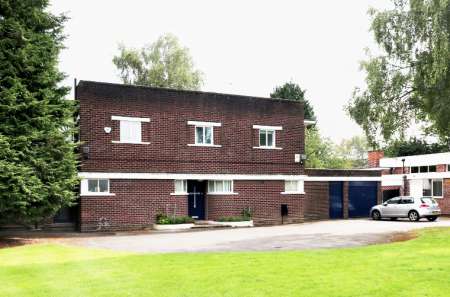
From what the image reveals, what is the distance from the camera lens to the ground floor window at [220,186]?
3034cm

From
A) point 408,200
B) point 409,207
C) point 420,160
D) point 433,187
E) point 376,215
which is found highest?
point 420,160

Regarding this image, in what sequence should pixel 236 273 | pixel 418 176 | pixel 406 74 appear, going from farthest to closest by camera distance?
pixel 418 176 < pixel 406 74 < pixel 236 273

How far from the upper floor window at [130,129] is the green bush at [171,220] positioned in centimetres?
381

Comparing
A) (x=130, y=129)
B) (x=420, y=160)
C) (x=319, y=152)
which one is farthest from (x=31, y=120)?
(x=319, y=152)

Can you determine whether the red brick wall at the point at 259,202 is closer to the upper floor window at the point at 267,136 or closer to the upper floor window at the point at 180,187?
the upper floor window at the point at 180,187

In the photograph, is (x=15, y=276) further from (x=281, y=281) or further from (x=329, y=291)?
(x=329, y=291)

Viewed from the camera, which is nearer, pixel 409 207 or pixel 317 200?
pixel 409 207

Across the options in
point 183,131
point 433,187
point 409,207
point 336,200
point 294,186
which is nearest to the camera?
point 183,131

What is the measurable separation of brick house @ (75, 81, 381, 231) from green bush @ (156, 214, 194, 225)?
309 millimetres

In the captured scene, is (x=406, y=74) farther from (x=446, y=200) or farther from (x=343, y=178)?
(x=446, y=200)

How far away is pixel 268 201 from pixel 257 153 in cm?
272

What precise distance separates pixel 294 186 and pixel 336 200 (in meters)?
5.91

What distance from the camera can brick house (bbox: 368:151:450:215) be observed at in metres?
41.9

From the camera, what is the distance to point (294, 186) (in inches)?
1291
